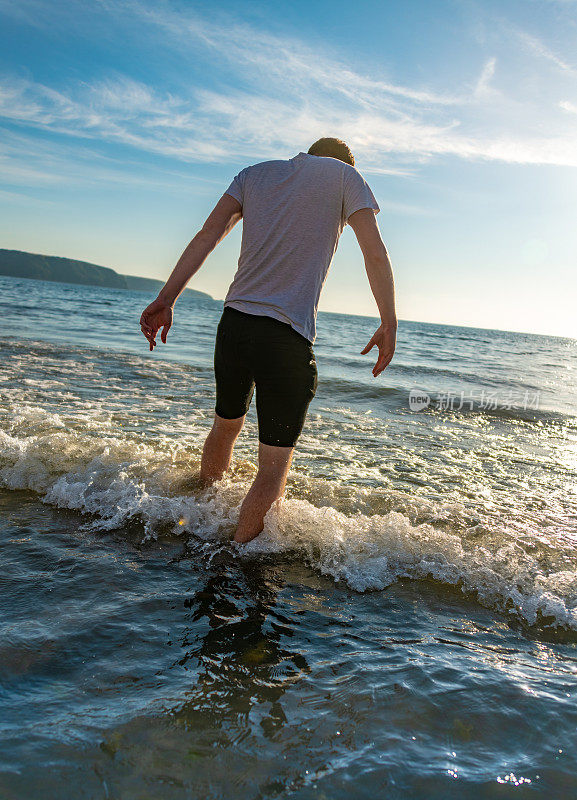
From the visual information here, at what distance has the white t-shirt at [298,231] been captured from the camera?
278cm

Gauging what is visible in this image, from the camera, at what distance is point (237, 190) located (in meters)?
3.00

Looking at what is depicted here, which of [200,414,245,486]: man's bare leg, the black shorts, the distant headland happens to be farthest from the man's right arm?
the distant headland

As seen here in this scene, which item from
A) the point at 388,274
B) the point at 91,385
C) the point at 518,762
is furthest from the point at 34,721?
the point at 91,385

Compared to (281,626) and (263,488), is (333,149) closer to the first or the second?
(263,488)

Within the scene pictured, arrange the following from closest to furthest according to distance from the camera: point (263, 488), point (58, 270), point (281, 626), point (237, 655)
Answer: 1. point (237, 655)
2. point (281, 626)
3. point (263, 488)
4. point (58, 270)

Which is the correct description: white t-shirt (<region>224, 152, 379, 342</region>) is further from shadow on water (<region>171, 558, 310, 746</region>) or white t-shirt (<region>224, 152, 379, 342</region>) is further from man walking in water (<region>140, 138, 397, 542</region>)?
shadow on water (<region>171, 558, 310, 746</region>)

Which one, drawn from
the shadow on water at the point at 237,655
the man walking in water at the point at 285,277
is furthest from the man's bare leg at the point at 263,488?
the shadow on water at the point at 237,655

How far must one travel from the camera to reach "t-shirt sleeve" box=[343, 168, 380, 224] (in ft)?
9.05

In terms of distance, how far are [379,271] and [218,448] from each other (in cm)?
151

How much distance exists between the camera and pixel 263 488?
2.98 m

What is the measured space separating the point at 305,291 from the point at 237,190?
2.38ft

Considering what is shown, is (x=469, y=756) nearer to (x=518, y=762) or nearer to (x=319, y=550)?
(x=518, y=762)

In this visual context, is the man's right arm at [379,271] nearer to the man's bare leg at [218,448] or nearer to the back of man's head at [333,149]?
the back of man's head at [333,149]

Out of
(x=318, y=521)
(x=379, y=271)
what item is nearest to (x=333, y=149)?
(x=379, y=271)
